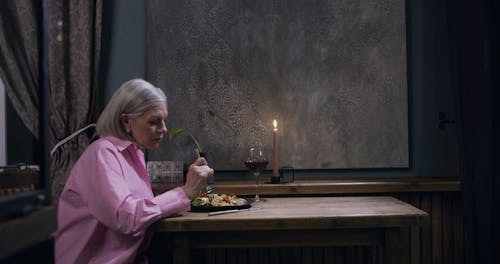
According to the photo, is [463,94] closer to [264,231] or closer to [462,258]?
[462,258]

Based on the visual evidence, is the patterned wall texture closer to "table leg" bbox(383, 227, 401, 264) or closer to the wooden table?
the wooden table

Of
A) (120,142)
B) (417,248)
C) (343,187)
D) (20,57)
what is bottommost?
(417,248)

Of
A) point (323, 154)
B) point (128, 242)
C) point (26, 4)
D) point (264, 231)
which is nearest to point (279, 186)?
point (323, 154)

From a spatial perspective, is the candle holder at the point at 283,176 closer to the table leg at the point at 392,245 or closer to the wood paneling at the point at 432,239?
the wood paneling at the point at 432,239

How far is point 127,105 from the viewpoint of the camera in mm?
2090

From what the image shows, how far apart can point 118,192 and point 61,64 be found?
1.46m

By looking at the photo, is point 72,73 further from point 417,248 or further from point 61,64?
point 417,248

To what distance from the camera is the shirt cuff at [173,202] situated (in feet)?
6.29

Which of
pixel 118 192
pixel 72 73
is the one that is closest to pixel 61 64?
pixel 72 73

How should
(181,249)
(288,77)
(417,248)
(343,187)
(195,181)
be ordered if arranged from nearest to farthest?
(181,249) < (195,181) < (343,187) < (417,248) < (288,77)

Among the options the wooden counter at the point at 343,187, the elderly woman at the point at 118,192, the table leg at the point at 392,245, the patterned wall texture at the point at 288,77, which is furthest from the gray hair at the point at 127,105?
the table leg at the point at 392,245

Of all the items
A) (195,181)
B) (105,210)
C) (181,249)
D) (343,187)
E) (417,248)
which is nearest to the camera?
(105,210)

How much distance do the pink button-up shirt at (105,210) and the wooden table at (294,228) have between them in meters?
0.09

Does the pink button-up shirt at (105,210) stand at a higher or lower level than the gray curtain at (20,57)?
lower
